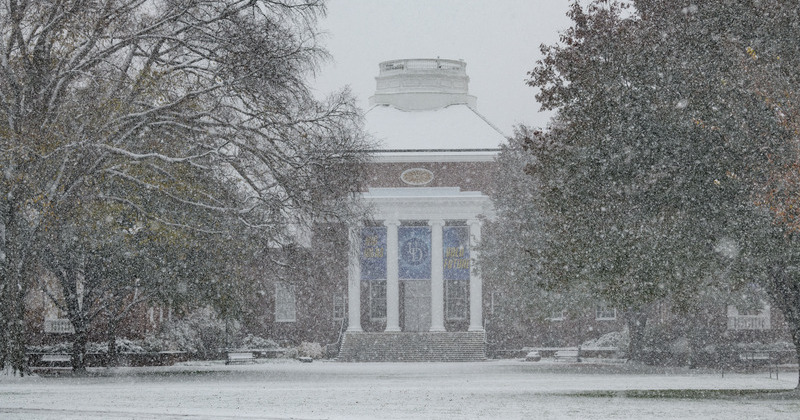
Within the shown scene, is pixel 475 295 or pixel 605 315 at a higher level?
pixel 475 295

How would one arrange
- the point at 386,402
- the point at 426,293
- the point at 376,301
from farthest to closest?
the point at 426,293
the point at 376,301
the point at 386,402

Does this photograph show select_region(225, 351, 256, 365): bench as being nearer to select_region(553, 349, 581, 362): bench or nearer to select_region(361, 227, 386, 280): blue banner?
select_region(361, 227, 386, 280): blue banner

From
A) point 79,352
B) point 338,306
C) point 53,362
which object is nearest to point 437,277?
point 338,306

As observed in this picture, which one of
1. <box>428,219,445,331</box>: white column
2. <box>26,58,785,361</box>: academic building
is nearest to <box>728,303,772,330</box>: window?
<box>26,58,785,361</box>: academic building

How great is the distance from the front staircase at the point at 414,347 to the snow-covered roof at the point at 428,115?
10355 millimetres

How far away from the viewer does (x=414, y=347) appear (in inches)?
1900

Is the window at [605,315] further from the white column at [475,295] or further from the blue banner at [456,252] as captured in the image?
the blue banner at [456,252]

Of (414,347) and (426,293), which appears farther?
(426,293)

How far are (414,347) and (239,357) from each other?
7586mm

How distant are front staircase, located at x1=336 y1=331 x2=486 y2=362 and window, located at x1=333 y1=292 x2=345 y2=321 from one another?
4.49 m

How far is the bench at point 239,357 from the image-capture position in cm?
4537

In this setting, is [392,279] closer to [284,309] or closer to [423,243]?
[423,243]

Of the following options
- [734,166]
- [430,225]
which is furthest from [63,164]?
[430,225]

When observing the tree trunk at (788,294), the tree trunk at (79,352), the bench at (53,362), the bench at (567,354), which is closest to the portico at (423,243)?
the bench at (567,354)
